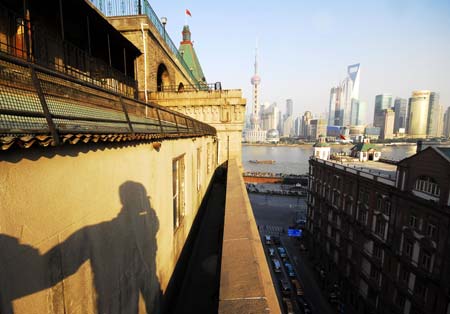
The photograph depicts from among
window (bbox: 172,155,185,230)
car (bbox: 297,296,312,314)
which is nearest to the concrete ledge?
window (bbox: 172,155,185,230)

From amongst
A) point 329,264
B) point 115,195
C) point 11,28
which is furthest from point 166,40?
point 329,264

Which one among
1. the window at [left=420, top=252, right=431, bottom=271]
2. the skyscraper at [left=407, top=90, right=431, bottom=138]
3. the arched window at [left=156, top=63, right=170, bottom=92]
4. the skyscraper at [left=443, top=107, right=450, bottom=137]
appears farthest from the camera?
the skyscraper at [left=443, top=107, right=450, bottom=137]

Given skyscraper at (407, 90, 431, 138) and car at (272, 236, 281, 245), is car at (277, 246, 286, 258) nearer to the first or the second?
car at (272, 236, 281, 245)

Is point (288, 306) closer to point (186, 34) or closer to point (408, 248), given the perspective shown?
point (408, 248)

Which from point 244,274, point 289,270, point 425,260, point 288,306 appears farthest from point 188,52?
point 244,274

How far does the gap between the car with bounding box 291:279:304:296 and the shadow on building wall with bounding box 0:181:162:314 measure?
2396 cm

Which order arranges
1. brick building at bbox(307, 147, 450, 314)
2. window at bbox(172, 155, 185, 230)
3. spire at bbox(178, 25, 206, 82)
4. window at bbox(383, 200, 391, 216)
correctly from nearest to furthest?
1. window at bbox(172, 155, 185, 230)
2. brick building at bbox(307, 147, 450, 314)
3. window at bbox(383, 200, 391, 216)
4. spire at bbox(178, 25, 206, 82)

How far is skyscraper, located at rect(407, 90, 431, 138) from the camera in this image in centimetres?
14638

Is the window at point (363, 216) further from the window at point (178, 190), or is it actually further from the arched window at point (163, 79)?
the arched window at point (163, 79)

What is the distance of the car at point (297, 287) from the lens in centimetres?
2267

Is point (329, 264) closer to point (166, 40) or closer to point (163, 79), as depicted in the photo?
point (163, 79)

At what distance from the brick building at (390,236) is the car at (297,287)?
10.3 ft

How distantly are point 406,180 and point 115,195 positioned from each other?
19.0 meters

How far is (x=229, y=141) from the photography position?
1605 centimetres
